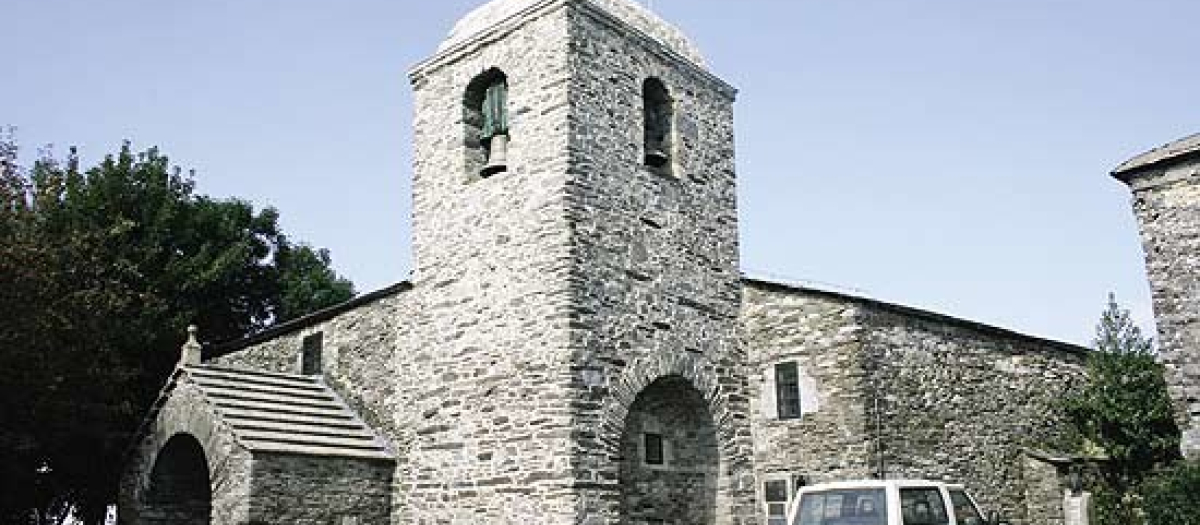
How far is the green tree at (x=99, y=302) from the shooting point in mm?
16750

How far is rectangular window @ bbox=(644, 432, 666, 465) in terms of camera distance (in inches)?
609

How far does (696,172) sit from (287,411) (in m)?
7.26

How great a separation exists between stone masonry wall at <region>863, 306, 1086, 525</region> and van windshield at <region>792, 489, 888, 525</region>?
3767mm

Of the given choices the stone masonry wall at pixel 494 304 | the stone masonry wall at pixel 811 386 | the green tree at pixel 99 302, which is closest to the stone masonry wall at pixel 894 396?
the stone masonry wall at pixel 811 386

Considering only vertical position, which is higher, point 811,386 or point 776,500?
point 811,386

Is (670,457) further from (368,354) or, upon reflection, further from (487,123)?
(487,123)

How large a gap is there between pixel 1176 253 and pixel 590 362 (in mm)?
7909

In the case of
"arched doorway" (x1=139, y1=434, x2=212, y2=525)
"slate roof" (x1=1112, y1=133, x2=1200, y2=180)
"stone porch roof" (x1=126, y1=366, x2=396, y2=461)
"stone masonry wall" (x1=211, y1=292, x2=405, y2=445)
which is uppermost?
"slate roof" (x1=1112, y1=133, x2=1200, y2=180)

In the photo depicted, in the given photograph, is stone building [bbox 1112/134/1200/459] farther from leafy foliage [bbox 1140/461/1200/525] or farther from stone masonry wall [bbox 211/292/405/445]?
stone masonry wall [bbox 211/292/405/445]

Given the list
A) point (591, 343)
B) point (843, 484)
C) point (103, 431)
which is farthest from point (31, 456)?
point (843, 484)

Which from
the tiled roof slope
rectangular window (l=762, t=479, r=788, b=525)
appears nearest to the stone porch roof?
the tiled roof slope

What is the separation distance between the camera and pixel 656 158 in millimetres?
16609

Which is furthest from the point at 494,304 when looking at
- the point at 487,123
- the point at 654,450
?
the point at 654,450

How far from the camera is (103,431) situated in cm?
1917
